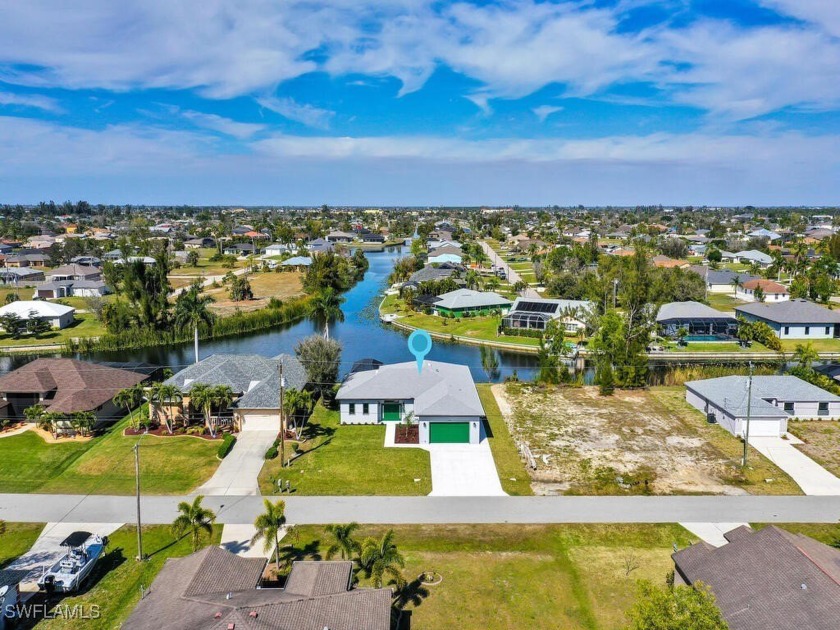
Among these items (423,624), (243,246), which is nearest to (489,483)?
(423,624)

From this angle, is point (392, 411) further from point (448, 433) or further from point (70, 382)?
point (70, 382)

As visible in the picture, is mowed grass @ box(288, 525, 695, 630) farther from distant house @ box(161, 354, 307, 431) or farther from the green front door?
distant house @ box(161, 354, 307, 431)

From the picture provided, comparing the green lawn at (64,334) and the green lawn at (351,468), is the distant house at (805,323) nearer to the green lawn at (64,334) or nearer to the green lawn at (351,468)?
the green lawn at (351,468)

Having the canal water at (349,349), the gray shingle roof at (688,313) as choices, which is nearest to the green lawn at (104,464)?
the canal water at (349,349)

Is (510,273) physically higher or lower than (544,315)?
higher

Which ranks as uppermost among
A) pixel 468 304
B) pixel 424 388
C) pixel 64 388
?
pixel 468 304

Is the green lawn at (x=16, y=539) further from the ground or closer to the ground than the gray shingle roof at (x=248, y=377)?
closer to the ground

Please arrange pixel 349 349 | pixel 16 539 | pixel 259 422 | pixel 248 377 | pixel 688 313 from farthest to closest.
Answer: pixel 688 313
pixel 349 349
pixel 248 377
pixel 259 422
pixel 16 539

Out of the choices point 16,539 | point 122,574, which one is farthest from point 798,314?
point 16,539
